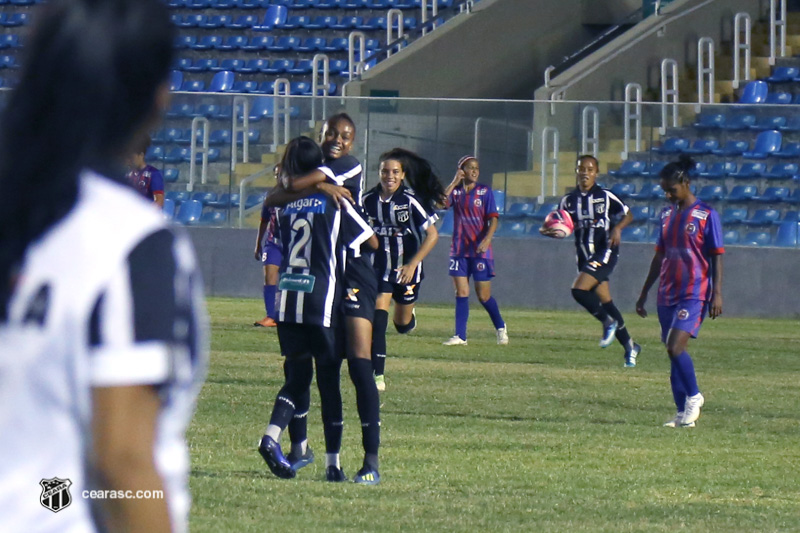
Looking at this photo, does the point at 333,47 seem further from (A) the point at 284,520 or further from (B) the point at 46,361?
(B) the point at 46,361

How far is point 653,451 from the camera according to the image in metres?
9.36

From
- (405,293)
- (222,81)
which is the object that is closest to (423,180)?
(405,293)

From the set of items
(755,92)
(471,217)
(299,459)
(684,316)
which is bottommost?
(299,459)

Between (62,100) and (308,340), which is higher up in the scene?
(62,100)

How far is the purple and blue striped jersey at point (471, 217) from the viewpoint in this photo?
18.0m

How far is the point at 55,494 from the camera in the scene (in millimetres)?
1985

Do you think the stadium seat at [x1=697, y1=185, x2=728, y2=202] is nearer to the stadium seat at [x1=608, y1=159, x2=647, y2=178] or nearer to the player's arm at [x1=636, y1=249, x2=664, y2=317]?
the stadium seat at [x1=608, y1=159, x2=647, y2=178]

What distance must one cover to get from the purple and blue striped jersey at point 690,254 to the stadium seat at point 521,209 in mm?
11968

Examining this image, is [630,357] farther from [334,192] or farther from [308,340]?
[334,192]

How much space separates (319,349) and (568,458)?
2106mm

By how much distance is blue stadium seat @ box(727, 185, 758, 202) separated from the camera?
22688 millimetres

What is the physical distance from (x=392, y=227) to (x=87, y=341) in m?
11.4

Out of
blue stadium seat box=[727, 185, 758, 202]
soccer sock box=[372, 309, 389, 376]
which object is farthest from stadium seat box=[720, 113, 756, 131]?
soccer sock box=[372, 309, 389, 376]

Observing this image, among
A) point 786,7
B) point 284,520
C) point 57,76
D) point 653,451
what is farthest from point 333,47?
point 57,76
